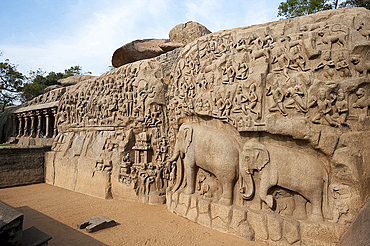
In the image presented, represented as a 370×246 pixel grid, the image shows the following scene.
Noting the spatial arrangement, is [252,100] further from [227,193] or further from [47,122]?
[47,122]

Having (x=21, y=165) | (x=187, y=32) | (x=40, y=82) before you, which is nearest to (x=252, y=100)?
(x=187, y=32)

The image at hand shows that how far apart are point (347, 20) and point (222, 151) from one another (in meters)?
3.43

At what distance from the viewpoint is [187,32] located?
12672 millimetres

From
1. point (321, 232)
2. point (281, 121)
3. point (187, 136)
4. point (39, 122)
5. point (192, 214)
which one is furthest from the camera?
point (39, 122)

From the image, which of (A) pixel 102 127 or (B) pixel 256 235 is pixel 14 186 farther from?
(B) pixel 256 235

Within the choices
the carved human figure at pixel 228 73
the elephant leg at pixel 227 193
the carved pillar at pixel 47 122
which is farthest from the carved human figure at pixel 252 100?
the carved pillar at pixel 47 122

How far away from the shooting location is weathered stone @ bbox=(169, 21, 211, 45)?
1234 cm

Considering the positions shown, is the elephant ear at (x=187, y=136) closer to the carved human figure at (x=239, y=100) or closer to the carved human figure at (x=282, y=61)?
the carved human figure at (x=239, y=100)

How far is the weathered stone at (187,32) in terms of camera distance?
40.5 feet

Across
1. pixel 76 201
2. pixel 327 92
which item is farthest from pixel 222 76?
pixel 76 201

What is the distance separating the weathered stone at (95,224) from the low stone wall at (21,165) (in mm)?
6371

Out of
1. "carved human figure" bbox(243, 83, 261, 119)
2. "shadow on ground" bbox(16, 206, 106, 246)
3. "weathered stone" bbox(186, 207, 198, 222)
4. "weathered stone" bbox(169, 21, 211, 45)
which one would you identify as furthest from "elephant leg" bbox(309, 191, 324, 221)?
"weathered stone" bbox(169, 21, 211, 45)

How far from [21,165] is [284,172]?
34.4ft

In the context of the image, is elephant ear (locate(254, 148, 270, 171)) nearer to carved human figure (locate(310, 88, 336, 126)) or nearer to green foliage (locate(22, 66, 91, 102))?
carved human figure (locate(310, 88, 336, 126))
